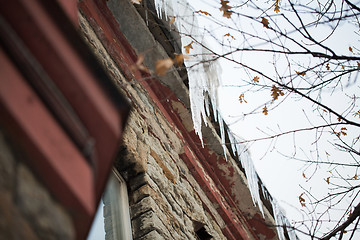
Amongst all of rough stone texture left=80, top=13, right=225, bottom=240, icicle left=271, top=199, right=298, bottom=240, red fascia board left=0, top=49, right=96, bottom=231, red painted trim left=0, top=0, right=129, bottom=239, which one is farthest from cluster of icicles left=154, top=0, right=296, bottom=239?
red fascia board left=0, top=49, right=96, bottom=231

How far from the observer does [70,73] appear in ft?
3.59

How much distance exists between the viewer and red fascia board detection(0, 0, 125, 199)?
3.48 feet

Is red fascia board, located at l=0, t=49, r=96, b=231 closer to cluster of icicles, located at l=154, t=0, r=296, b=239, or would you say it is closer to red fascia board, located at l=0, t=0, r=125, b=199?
red fascia board, located at l=0, t=0, r=125, b=199

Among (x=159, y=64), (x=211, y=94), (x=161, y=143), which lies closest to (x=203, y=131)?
(x=211, y=94)

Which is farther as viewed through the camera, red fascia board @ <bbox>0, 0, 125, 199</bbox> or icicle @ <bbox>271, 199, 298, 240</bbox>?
icicle @ <bbox>271, 199, 298, 240</bbox>

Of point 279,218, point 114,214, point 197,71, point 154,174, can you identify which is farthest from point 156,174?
point 279,218

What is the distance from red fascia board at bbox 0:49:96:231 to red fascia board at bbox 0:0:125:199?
66 millimetres

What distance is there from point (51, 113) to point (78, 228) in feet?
0.83

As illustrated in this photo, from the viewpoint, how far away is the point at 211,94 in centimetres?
458

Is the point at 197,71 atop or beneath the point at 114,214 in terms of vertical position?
atop

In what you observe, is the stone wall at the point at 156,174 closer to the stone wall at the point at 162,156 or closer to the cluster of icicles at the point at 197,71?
the stone wall at the point at 162,156

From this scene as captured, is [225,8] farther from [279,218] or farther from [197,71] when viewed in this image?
[279,218]

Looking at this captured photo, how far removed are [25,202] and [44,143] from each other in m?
0.12

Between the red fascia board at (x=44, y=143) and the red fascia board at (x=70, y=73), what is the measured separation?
66 millimetres
